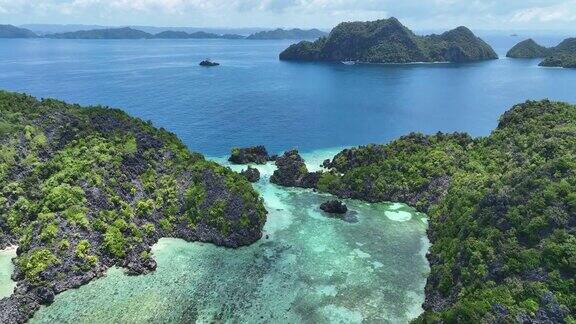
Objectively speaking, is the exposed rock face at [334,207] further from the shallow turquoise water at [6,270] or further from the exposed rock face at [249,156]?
the shallow turquoise water at [6,270]

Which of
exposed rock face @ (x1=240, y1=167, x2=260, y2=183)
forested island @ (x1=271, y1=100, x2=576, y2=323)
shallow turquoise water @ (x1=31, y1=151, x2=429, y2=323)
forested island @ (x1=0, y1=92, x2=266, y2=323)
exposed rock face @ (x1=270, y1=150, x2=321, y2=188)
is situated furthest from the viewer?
exposed rock face @ (x1=240, y1=167, x2=260, y2=183)

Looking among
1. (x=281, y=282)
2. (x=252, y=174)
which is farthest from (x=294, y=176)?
(x=281, y=282)

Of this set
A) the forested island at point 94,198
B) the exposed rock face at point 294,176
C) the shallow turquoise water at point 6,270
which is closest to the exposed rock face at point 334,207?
the exposed rock face at point 294,176

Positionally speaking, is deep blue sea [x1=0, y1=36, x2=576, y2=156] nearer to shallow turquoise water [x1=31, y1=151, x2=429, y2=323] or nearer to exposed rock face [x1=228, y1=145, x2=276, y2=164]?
exposed rock face [x1=228, y1=145, x2=276, y2=164]

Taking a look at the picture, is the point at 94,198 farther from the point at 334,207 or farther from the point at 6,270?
the point at 334,207

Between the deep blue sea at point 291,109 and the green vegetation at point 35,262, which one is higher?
the deep blue sea at point 291,109

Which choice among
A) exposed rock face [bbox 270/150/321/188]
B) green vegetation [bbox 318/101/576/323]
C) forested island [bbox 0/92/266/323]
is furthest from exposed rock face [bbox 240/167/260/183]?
green vegetation [bbox 318/101/576/323]
